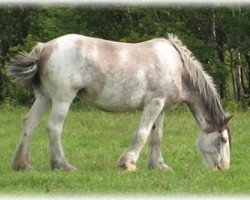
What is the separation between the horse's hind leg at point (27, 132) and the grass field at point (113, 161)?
191 mm

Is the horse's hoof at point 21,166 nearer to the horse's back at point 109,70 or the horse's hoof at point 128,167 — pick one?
the horse's back at point 109,70

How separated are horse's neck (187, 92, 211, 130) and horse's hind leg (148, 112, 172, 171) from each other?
535 millimetres

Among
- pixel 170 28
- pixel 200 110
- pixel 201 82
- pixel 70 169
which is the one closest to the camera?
pixel 70 169

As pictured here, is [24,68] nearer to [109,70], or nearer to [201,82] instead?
[109,70]

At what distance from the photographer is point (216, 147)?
36.8 ft

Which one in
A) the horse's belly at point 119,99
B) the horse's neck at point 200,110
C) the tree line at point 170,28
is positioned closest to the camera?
the horse's belly at point 119,99

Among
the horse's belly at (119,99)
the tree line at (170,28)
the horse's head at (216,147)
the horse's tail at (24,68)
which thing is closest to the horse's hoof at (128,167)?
the horse's belly at (119,99)

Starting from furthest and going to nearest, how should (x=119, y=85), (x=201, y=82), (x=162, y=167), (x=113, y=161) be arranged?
(x=113, y=161), (x=201, y=82), (x=162, y=167), (x=119, y=85)

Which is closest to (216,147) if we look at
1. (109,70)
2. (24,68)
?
(109,70)

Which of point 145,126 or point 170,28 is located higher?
point 145,126

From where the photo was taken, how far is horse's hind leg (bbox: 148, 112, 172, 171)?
1109 centimetres

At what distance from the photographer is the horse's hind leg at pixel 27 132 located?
415 inches

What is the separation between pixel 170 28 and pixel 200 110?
12.4 metres

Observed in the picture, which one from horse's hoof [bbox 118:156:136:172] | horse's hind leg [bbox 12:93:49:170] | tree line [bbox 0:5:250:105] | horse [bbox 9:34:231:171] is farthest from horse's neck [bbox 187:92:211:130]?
tree line [bbox 0:5:250:105]
